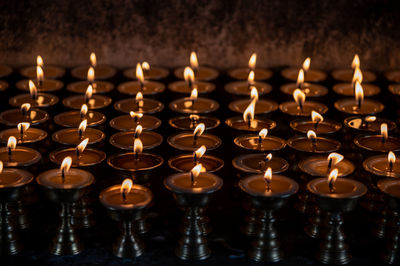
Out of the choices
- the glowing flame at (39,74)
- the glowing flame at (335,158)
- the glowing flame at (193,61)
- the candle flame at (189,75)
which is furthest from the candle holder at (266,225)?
the glowing flame at (39,74)

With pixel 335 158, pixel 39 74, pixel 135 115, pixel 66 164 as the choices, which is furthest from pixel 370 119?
pixel 39 74

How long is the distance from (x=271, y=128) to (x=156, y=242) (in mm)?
797

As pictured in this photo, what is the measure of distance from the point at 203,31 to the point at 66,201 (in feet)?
5.91

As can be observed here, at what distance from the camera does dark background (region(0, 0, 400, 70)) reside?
14.0ft

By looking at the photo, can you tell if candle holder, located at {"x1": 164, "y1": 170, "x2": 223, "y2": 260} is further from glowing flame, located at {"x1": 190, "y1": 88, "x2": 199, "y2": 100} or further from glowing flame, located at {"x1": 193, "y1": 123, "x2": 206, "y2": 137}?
glowing flame, located at {"x1": 190, "y1": 88, "x2": 199, "y2": 100}

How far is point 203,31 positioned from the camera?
4.34m

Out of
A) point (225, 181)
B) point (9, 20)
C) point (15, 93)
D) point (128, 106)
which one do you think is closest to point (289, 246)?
point (225, 181)

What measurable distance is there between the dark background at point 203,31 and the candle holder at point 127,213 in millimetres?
1632

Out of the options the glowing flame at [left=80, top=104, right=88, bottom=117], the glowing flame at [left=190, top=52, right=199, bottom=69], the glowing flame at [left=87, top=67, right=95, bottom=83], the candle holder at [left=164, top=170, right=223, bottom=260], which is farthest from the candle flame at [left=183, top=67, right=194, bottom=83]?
the candle holder at [left=164, top=170, right=223, bottom=260]

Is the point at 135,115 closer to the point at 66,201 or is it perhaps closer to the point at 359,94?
the point at 66,201

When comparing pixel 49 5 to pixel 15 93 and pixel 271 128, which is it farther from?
pixel 271 128

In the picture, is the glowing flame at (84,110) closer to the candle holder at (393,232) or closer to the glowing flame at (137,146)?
the glowing flame at (137,146)

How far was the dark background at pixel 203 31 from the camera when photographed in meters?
4.27

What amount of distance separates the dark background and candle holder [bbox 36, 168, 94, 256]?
4.95 feet
